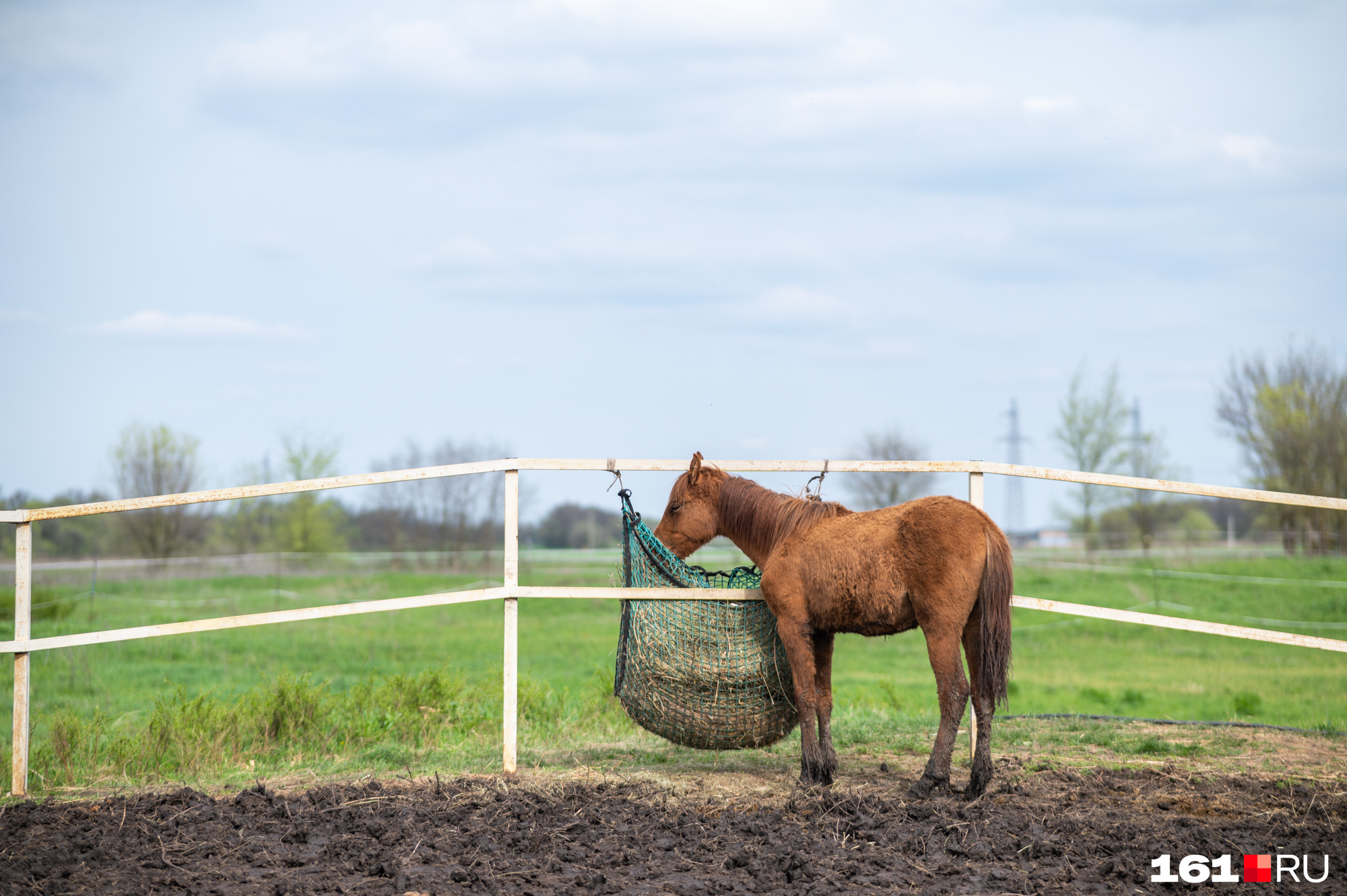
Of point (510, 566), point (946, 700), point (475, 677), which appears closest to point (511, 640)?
point (510, 566)

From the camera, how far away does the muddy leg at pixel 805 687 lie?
499cm

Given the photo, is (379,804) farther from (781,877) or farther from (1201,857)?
(1201,857)

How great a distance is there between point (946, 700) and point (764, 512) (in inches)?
57.9

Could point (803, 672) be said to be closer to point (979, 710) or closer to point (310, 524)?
point (979, 710)

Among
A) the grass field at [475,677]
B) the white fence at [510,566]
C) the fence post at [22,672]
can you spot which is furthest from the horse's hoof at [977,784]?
the fence post at [22,672]

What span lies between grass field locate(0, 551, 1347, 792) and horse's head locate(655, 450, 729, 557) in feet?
2.10

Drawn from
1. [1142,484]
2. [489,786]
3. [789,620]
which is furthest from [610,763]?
[1142,484]

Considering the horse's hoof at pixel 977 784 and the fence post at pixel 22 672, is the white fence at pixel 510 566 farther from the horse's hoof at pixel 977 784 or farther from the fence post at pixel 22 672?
the horse's hoof at pixel 977 784

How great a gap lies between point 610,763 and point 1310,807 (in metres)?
3.80

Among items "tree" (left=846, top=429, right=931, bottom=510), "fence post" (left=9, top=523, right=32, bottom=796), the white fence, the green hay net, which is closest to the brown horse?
the green hay net

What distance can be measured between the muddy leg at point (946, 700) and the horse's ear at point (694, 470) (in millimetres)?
1684

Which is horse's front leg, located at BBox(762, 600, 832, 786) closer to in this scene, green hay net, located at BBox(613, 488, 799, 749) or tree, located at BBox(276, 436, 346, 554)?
green hay net, located at BBox(613, 488, 799, 749)

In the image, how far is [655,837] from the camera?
4.11m

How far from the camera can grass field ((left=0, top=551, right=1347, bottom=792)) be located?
21.1 ft
